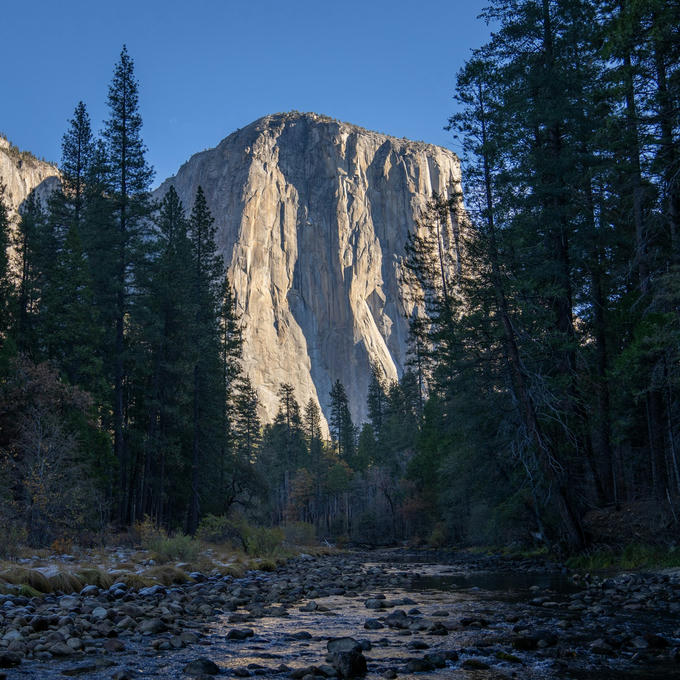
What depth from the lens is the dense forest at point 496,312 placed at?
1348cm

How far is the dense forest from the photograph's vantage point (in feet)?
44.2

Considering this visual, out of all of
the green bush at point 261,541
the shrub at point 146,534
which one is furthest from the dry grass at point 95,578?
the green bush at point 261,541

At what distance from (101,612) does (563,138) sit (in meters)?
16.5

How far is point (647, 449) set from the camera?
59.3 feet

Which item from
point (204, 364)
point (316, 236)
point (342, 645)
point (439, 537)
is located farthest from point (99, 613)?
point (316, 236)

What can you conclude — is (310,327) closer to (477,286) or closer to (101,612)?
(477,286)

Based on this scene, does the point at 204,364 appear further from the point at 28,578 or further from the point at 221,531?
the point at 28,578

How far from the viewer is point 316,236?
153 meters

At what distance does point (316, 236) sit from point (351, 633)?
149m

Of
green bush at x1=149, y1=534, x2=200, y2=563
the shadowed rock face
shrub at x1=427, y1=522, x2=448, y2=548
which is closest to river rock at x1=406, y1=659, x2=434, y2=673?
green bush at x1=149, y1=534, x2=200, y2=563

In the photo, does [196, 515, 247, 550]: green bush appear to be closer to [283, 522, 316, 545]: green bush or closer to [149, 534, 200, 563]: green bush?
[149, 534, 200, 563]: green bush

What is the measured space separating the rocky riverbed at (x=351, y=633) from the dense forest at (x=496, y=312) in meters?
5.06

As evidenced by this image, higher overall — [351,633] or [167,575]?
[351,633]

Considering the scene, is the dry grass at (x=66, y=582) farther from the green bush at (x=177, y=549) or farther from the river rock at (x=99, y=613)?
the green bush at (x=177, y=549)
